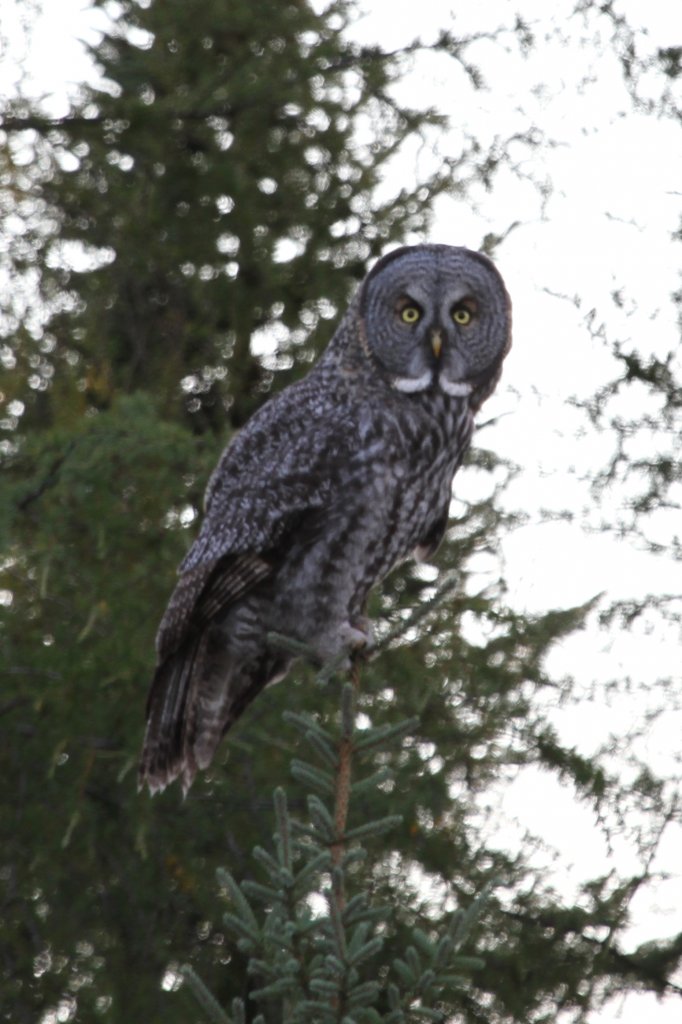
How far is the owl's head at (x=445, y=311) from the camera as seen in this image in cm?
427

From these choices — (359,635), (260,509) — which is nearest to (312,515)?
(260,509)

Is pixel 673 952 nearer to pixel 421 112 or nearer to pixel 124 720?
pixel 124 720

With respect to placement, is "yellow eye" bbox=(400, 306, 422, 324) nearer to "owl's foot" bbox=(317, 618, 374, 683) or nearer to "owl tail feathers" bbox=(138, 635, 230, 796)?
"owl's foot" bbox=(317, 618, 374, 683)

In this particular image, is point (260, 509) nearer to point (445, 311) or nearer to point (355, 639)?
point (355, 639)

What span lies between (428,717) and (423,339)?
1.98 m

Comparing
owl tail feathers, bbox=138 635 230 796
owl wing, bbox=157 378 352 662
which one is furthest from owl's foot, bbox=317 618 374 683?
owl tail feathers, bbox=138 635 230 796

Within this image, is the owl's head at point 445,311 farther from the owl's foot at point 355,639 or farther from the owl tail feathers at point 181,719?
the owl tail feathers at point 181,719

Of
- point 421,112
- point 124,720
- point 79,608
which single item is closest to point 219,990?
point 124,720

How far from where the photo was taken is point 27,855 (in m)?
5.62

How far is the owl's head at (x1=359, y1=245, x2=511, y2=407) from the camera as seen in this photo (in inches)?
168

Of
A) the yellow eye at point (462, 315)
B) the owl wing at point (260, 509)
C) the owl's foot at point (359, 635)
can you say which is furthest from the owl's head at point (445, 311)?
the owl's foot at point (359, 635)

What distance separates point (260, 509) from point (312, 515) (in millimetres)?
131

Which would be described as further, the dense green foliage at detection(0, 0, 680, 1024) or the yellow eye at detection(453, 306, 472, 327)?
the dense green foliage at detection(0, 0, 680, 1024)

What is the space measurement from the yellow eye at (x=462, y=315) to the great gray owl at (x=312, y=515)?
45 mm
